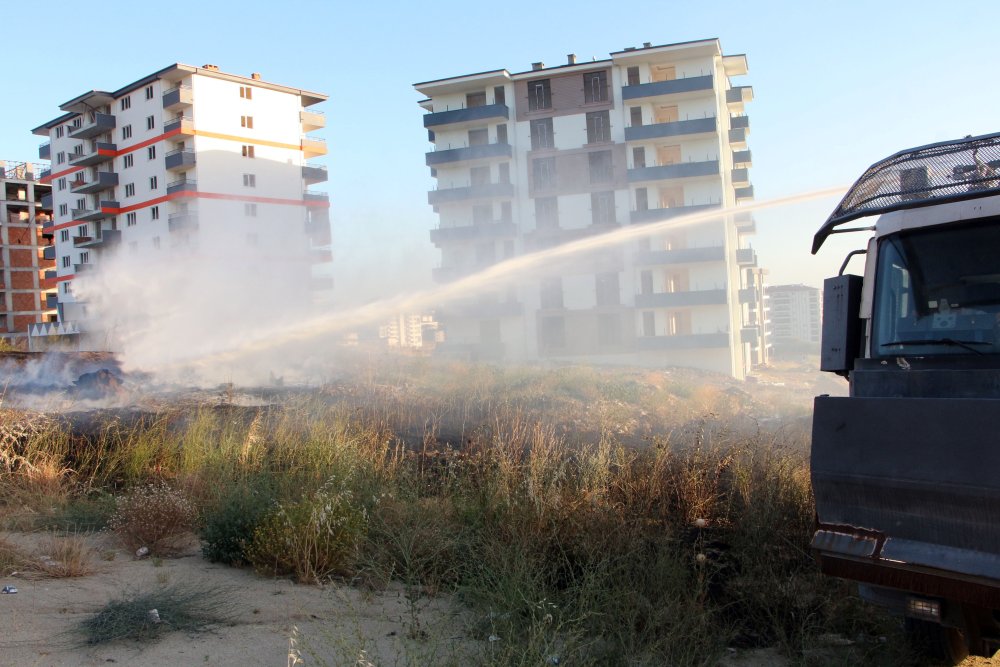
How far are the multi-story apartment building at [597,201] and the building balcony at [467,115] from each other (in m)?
0.09

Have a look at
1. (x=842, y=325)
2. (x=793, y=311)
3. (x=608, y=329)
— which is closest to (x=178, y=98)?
(x=608, y=329)

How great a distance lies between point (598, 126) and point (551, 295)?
36.6 ft

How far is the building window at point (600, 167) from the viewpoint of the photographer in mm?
50750

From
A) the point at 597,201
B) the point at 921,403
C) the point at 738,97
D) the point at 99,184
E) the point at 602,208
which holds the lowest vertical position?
the point at 921,403

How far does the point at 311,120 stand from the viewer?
64.4 m

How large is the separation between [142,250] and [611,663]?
6185 centimetres

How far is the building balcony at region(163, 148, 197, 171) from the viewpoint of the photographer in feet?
180

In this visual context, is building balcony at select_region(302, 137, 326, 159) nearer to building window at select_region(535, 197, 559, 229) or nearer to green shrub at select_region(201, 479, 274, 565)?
building window at select_region(535, 197, 559, 229)

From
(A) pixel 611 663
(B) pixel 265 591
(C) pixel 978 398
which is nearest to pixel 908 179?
(C) pixel 978 398

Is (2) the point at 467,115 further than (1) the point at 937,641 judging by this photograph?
Yes

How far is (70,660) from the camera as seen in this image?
15.4 ft

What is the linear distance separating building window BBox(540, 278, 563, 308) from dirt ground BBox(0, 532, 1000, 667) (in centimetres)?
4510

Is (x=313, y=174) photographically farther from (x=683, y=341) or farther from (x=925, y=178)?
(x=925, y=178)

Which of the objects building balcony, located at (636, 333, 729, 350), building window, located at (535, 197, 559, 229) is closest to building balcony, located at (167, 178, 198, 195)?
building window, located at (535, 197, 559, 229)
